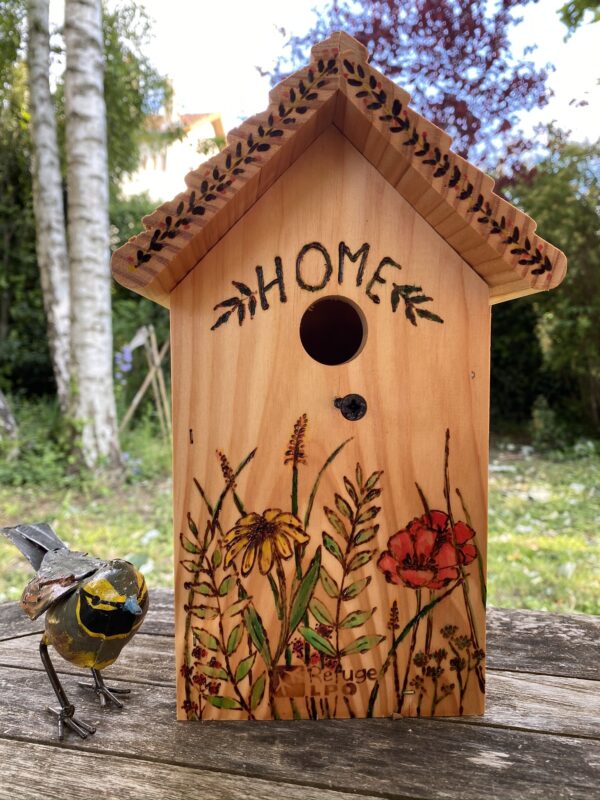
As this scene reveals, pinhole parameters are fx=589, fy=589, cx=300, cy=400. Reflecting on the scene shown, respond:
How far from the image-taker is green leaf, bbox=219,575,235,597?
940 millimetres

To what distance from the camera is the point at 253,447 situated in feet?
3.02

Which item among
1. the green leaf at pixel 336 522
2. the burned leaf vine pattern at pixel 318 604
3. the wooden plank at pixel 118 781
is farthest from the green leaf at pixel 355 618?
the wooden plank at pixel 118 781

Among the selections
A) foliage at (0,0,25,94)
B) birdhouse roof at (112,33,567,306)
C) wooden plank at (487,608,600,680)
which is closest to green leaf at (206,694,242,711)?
wooden plank at (487,608,600,680)

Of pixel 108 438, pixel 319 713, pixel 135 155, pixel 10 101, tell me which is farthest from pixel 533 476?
pixel 10 101

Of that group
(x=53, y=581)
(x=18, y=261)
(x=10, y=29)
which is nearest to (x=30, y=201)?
(x=18, y=261)

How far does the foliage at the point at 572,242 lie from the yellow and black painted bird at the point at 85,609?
4.22 metres

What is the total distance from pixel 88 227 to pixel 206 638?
315 centimetres

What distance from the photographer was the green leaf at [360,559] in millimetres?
951

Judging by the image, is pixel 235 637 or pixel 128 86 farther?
pixel 128 86

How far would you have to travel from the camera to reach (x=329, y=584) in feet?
3.12

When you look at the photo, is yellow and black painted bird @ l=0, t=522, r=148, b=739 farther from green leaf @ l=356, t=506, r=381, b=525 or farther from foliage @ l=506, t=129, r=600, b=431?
foliage @ l=506, t=129, r=600, b=431

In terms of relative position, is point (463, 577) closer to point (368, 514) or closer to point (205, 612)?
point (368, 514)

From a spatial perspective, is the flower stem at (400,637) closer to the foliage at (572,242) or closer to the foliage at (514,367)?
the foliage at (572,242)

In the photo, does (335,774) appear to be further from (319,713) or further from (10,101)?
(10,101)
